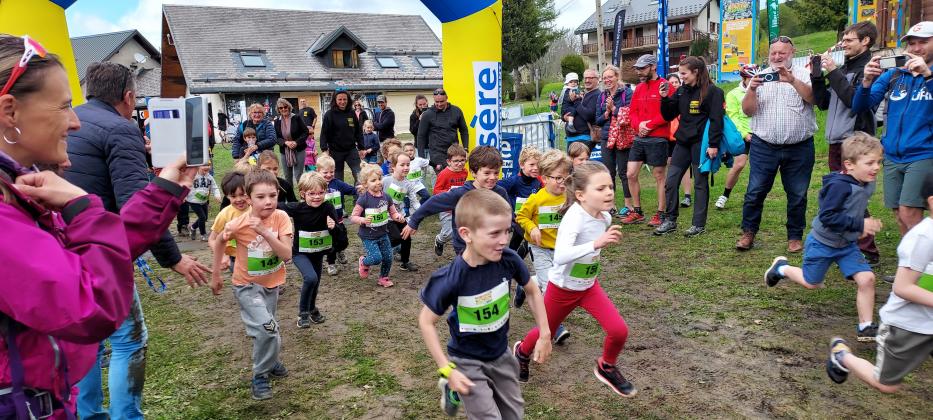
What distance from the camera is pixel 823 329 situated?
4.79 meters

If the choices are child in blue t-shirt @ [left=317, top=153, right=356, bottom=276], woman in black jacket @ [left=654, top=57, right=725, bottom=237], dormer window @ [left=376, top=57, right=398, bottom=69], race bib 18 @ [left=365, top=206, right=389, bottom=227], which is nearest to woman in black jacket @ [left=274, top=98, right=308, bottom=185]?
child in blue t-shirt @ [left=317, top=153, right=356, bottom=276]

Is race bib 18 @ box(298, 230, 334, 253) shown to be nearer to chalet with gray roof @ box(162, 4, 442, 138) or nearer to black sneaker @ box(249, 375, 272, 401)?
black sneaker @ box(249, 375, 272, 401)

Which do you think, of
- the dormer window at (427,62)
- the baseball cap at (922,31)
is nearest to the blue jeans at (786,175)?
the baseball cap at (922,31)

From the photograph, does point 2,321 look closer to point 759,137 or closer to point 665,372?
point 665,372

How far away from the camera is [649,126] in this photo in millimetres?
8422

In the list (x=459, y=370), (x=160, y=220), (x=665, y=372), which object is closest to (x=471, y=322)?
(x=459, y=370)

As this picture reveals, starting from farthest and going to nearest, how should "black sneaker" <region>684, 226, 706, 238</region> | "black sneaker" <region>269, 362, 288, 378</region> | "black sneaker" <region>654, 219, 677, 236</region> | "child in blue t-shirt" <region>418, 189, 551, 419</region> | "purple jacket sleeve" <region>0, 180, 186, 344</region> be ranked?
"black sneaker" <region>654, 219, 677, 236</region> → "black sneaker" <region>684, 226, 706, 238</region> → "black sneaker" <region>269, 362, 288, 378</region> → "child in blue t-shirt" <region>418, 189, 551, 419</region> → "purple jacket sleeve" <region>0, 180, 186, 344</region>

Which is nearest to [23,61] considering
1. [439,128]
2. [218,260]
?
[218,260]

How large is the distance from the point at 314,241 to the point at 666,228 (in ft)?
15.8

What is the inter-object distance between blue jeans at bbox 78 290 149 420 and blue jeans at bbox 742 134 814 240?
6151 millimetres

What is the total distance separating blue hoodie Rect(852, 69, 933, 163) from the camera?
4961mm

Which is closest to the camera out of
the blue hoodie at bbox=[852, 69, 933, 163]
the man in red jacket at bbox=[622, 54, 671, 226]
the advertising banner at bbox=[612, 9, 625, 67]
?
the blue hoodie at bbox=[852, 69, 933, 163]

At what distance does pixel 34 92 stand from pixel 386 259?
215 inches

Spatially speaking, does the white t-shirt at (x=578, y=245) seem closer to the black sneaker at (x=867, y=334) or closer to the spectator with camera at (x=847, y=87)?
the black sneaker at (x=867, y=334)
